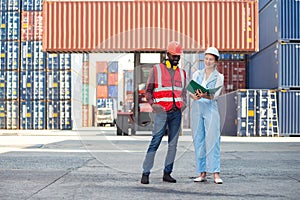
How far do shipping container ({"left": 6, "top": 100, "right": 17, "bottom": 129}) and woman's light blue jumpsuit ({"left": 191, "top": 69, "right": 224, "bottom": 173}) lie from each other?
32.4 metres

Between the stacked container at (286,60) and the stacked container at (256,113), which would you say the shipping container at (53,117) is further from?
the stacked container at (286,60)

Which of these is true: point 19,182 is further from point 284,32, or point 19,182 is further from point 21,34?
point 21,34

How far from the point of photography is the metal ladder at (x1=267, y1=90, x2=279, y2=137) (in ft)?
88.6

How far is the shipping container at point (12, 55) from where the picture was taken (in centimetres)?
3822

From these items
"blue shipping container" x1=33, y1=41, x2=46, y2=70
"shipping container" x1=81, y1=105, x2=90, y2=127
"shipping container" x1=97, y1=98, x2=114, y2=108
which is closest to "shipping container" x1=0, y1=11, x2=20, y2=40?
"blue shipping container" x1=33, y1=41, x2=46, y2=70

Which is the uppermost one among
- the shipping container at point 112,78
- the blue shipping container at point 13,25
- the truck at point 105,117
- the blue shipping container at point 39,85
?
the blue shipping container at point 13,25

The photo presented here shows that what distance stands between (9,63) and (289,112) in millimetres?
19913

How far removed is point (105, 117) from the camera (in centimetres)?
5344

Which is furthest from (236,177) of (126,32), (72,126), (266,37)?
(72,126)

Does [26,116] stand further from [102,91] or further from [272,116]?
[102,91]

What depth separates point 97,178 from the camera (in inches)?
300

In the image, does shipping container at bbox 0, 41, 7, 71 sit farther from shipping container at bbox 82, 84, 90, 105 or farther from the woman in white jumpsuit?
the woman in white jumpsuit

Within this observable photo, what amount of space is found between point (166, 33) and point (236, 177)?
746 inches

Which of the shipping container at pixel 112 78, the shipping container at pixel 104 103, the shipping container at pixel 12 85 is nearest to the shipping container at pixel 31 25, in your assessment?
the shipping container at pixel 12 85
